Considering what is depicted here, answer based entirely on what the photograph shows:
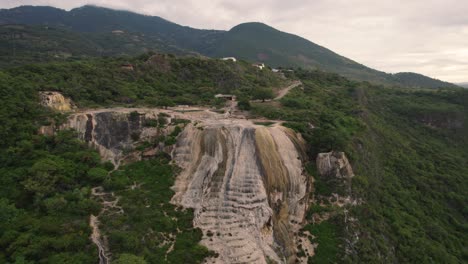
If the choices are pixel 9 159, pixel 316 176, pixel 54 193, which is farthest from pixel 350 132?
pixel 9 159

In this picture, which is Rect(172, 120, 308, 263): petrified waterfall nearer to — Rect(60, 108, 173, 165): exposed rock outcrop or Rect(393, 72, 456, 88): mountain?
Rect(60, 108, 173, 165): exposed rock outcrop

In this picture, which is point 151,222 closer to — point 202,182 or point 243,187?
point 202,182

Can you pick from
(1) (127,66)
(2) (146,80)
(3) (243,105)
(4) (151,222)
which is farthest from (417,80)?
(4) (151,222)

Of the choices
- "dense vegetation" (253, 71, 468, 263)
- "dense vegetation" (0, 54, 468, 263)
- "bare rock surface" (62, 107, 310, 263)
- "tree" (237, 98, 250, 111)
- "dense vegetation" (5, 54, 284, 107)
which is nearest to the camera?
"dense vegetation" (0, 54, 468, 263)

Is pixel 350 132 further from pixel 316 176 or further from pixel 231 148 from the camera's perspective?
pixel 231 148

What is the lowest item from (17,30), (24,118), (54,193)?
(54,193)

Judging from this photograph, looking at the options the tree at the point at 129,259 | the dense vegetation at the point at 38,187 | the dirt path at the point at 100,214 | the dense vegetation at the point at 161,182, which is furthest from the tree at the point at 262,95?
the tree at the point at 129,259

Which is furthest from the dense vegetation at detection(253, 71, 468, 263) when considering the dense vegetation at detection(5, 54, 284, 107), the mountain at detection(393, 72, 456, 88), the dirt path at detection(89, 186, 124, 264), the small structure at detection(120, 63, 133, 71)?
the mountain at detection(393, 72, 456, 88)
